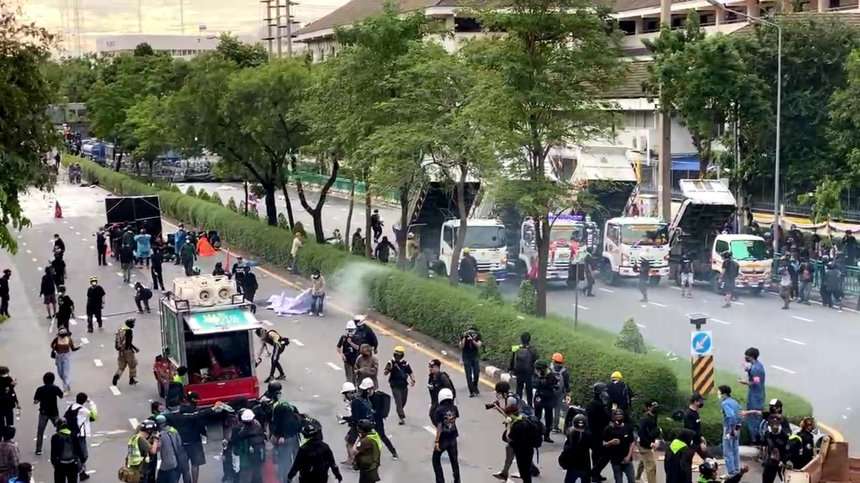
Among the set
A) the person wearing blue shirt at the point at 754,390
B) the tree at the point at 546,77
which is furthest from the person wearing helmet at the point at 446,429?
the tree at the point at 546,77

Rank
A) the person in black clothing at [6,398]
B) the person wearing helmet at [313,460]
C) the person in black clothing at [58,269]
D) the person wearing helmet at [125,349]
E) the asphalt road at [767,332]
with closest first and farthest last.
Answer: the person wearing helmet at [313,460]
the person in black clothing at [6,398]
the asphalt road at [767,332]
the person wearing helmet at [125,349]
the person in black clothing at [58,269]

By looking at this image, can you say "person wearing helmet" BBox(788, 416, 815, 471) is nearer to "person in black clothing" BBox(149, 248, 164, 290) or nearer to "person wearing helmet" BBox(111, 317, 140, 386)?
"person wearing helmet" BBox(111, 317, 140, 386)

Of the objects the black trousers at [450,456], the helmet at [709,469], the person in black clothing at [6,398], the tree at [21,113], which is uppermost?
the tree at [21,113]

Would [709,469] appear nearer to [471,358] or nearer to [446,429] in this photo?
[446,429]

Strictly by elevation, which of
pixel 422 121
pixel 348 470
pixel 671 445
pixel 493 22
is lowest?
pixel 348 470

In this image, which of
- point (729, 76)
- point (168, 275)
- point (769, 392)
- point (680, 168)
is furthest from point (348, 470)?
point (680, 168)

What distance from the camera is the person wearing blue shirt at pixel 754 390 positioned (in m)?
16.9

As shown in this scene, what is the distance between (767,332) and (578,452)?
46.1ft

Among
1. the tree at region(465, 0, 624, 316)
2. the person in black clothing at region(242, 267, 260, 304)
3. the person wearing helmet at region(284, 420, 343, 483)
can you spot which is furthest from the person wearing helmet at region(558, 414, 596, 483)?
the person in black clothing at region(242, 267, 260, 304)

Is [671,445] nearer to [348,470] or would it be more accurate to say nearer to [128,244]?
[348,470]

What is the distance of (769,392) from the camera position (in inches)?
733

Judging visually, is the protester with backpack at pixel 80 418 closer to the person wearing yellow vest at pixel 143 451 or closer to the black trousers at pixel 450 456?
the person wearing yellow vest at pixel 143 451

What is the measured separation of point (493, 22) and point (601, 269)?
12496 millimetres

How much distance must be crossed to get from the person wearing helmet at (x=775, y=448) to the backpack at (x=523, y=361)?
4.59 m
